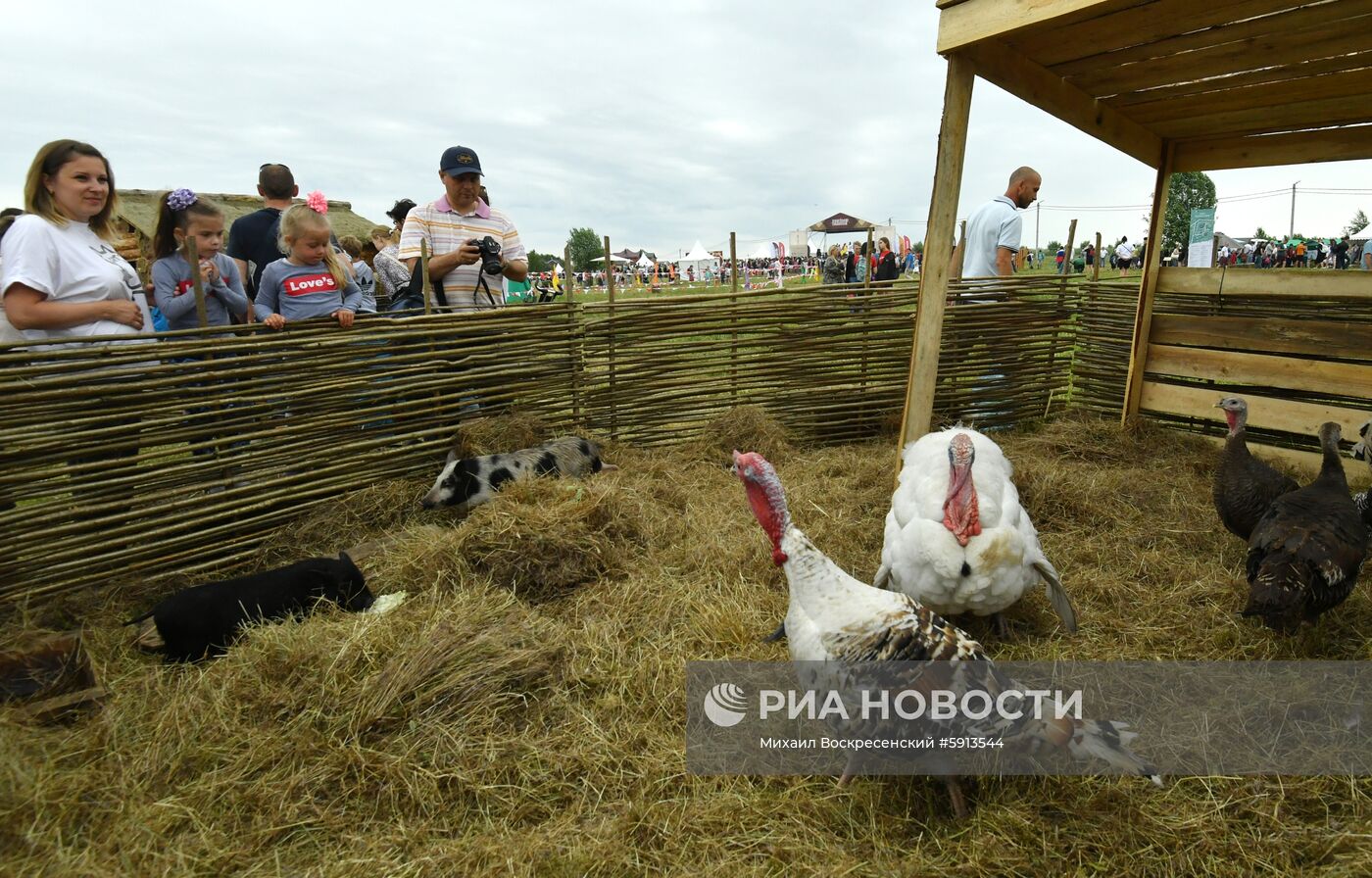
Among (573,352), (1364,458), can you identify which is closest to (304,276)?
(573,352)

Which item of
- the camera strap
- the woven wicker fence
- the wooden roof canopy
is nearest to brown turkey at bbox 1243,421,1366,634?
the wooden roof canopy

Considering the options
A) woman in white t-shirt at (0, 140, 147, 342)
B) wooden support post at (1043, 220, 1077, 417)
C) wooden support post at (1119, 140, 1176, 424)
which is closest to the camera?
woman in white t-shirt at (0, 140, 147, 342)

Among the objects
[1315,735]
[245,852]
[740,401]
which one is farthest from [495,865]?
[740,401]

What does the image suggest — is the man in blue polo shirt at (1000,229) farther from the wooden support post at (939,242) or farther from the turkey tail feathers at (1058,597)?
the turkey tail feathers at (1058,597)

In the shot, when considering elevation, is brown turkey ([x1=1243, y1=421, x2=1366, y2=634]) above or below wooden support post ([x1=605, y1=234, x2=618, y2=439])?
below

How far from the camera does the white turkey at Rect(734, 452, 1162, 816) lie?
76.4 inches

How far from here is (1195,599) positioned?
3.24 meters

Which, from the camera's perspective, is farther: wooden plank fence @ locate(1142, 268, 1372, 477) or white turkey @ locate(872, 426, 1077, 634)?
wooden plank fence @ locate(1142, 268, 1372, 477)

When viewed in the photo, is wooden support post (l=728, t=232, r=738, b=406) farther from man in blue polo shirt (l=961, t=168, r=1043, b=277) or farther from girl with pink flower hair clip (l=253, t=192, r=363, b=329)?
girl with pink flower hair clip (l=253, t=192, r=363, b=329)

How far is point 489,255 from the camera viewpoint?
476cm

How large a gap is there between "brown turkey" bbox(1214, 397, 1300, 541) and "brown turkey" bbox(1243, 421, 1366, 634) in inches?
19.9

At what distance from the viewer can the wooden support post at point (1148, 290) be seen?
552 centimetres

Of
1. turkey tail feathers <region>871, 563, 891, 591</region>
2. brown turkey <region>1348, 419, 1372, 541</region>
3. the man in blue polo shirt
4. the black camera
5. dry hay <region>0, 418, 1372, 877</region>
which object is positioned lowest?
dry hay <region>0, 418, 1372, 877</region>

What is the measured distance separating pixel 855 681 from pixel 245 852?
1969mm
